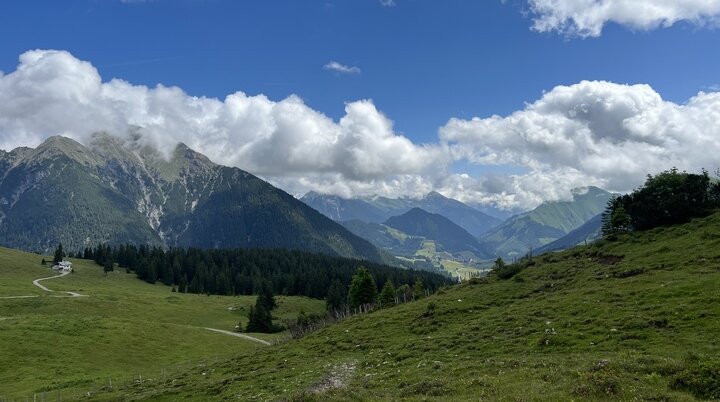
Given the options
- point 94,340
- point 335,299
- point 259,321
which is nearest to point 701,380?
point 94,340

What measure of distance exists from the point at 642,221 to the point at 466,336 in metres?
50.3

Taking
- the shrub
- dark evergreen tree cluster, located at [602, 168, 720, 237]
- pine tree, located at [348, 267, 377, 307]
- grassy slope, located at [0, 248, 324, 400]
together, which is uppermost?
dark evergreen tree cluster, located at [602, 168, 720, 237]

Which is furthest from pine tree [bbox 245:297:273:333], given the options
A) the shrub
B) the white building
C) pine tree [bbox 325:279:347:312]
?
the white building

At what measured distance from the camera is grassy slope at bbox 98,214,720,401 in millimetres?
23250

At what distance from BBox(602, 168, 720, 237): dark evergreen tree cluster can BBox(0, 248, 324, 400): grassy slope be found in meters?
65.1

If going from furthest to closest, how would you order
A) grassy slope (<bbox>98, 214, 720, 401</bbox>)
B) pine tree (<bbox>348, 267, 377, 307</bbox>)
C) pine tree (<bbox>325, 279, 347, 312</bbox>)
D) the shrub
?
pine tree (<bbox>325, 279, 347, 312</bbox>)
pine tree (<bbox>348, 267, 377, 307</bbox>)
grassy slope (<bbox>98, 214, 720, 401</bbox>)
the shrub

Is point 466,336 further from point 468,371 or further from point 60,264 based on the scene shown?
point 60,264

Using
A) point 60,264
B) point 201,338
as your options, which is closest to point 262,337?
point 201,338

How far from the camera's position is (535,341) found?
34688 mm

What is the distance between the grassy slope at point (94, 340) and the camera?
56844 millimetres

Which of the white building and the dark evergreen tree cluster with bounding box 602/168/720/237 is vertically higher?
the dark evergreen tree cluster with bounding box 602/168/720/237

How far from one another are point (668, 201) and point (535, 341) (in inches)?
2021

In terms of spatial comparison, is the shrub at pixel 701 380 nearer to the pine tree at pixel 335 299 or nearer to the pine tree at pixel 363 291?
the pine tree at pixel 363 291

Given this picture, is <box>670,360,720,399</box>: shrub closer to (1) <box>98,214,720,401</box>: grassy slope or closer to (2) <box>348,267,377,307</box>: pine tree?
(1) <box>98,214,720,401</box>: grassy slope
